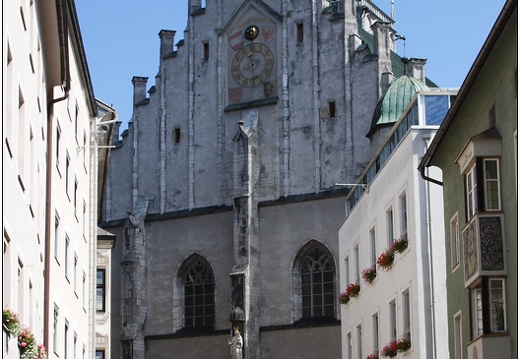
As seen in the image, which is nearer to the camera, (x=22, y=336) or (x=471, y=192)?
(x=22, y=336)

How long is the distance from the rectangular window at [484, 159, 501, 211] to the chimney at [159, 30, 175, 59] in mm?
37449

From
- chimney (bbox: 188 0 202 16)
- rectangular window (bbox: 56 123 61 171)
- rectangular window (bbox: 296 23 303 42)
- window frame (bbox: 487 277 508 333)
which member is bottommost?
window frame (bbox: 487 277 508 333)

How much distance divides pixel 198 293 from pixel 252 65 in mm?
9283

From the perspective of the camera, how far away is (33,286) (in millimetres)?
21312

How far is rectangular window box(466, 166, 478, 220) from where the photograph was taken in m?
21.6

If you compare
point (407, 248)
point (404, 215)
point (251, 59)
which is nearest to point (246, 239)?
point (251, 59)

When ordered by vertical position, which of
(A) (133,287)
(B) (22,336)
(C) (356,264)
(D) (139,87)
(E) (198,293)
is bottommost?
(B) (22,336)

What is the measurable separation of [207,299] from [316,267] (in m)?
4.91

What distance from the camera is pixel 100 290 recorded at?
38531 millimetres

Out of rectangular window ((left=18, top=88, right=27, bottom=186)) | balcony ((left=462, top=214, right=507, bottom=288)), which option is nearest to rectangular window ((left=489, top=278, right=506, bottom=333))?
balcony ((left=462, top=214, right=507, bottom=288))

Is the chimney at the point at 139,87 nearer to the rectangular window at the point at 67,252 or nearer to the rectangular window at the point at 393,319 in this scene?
the rectangular window at the point at 393,319

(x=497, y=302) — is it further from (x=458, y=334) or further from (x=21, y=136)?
(x=21, y=136)

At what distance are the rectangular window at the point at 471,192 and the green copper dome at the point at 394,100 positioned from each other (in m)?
27.3

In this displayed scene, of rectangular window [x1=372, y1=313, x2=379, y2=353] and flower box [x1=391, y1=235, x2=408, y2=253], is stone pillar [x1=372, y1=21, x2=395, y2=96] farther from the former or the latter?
flower box [x1=391, y1=235, x2=408, y2=253]
